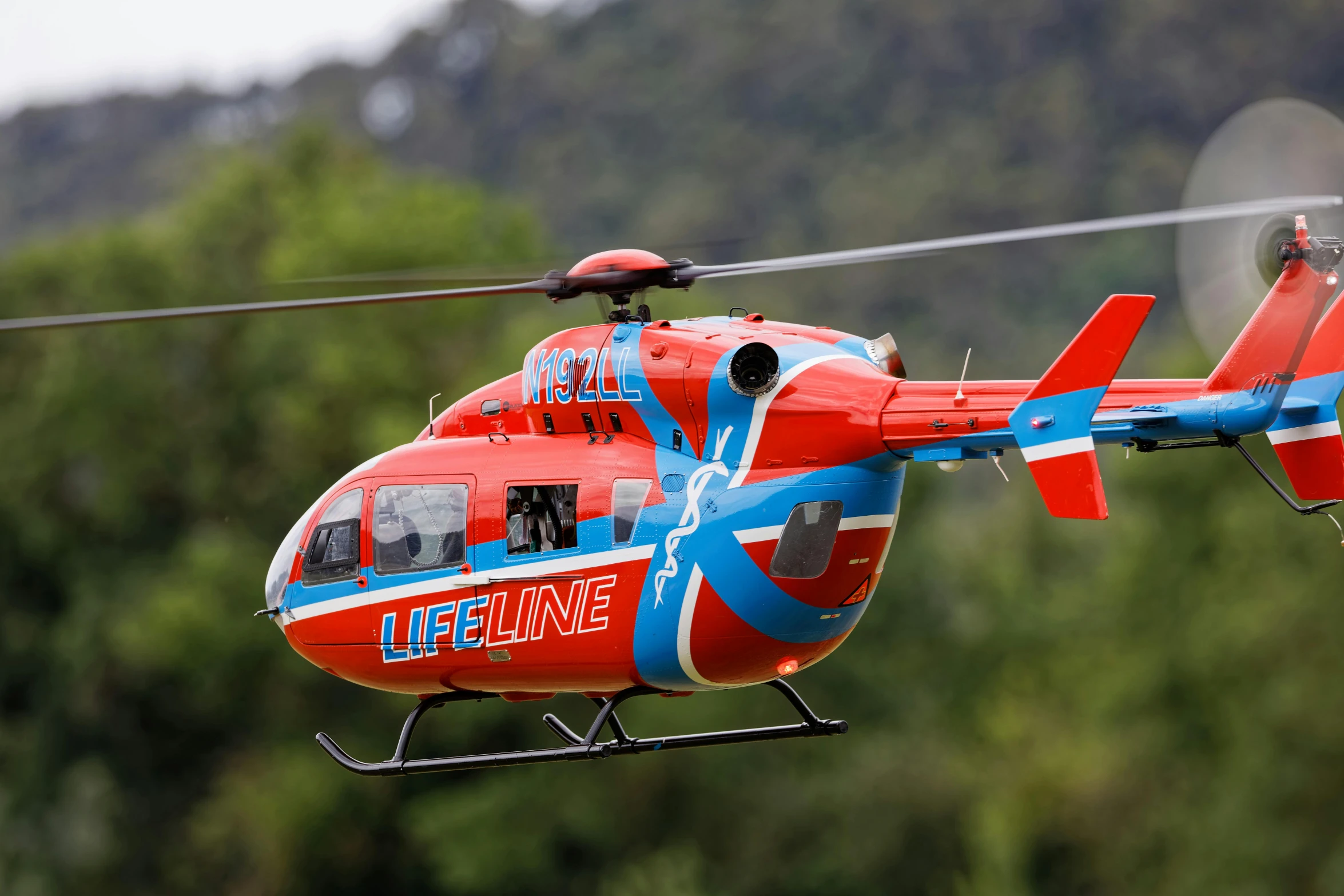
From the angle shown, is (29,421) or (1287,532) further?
(29,421)

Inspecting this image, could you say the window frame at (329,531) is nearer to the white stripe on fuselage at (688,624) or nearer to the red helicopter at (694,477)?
the red helicopter at (694,477)

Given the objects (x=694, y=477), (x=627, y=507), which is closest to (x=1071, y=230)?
(x=694, y=477)

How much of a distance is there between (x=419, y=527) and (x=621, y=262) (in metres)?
Answer: 2.32

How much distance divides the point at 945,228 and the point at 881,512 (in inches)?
3666

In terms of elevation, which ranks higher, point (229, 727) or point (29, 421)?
point (29, 421)

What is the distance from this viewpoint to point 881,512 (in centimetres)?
1025

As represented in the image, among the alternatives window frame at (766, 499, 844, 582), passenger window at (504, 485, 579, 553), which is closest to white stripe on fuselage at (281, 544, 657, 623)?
passenger window at (504, 485, 579, 553)

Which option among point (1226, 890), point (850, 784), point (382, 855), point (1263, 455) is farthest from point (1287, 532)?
point (382, 855)

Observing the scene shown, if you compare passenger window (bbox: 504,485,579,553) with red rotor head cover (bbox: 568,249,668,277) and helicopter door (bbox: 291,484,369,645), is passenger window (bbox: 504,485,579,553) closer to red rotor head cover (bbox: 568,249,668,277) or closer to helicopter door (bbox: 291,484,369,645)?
helicopter door (bbox: 291,484,369,645)

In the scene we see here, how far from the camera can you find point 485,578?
1082 cm

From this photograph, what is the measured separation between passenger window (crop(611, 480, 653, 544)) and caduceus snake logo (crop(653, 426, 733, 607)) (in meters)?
0.28

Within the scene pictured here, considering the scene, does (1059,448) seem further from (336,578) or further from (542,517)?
(336,578)

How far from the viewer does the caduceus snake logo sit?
1030 cm

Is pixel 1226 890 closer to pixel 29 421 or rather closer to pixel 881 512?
pixel 881 512
